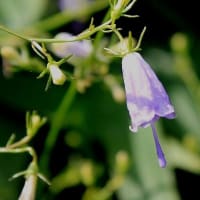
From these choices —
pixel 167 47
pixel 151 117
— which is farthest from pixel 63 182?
pixel 167 47

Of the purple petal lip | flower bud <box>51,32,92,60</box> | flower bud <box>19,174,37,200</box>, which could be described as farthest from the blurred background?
the purple petal lip

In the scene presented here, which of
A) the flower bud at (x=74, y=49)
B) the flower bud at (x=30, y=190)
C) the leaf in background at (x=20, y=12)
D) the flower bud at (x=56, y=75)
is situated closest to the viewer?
the flower bud at (x=56, y=75)

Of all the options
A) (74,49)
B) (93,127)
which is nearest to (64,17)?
(74,49)

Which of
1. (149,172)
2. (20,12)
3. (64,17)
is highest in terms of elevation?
(20,12)

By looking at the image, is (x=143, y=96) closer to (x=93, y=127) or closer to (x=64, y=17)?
(x=64, y=17)

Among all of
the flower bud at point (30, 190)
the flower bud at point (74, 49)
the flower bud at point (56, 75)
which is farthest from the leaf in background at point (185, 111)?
the flower bud at point (56, 75)

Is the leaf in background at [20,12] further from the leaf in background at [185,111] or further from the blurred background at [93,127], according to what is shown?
the leaf in background at [185,111]
